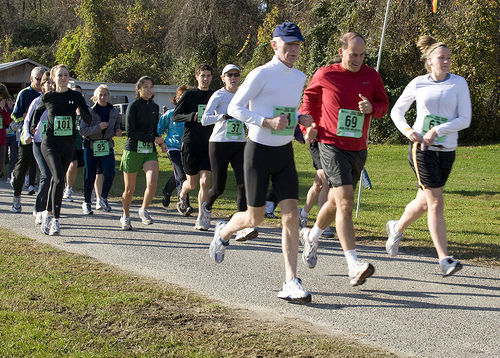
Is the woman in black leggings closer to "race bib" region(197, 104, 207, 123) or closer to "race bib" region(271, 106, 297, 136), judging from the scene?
"race bib" region(197, 104, 207, 123)

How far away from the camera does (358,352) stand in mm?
→ 3621

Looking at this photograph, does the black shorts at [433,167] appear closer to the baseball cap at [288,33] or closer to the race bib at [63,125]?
the baseball cap at [288,33]

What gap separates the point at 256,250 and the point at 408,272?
5.82ft

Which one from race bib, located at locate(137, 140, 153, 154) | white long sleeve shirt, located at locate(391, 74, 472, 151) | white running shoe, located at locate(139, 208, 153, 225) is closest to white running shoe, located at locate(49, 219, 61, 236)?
white running shoe, located at locate(139, 208, 153, 225)

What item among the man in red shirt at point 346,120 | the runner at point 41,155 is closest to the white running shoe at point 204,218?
the runner at point 41,155

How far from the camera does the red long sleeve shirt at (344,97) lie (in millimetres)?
5211

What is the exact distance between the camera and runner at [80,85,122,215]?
9.59 m

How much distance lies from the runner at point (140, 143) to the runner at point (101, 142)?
1.66 metres

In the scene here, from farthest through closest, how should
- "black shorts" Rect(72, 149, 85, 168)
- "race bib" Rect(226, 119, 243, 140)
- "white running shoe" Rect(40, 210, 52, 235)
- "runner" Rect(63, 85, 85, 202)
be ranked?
1. "black shorts" Rect(72, 149, 85, 168)
2. "runner" Rect(63, 85, 85, 202)
3. "white running shoe" Rect(40, 210, 52, 235)
4. "race bib" Rect(226, 119, 243, 140)

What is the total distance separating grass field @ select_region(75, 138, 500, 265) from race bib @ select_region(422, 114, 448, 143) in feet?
5.18

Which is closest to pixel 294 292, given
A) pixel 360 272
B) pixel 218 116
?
pixel 360 272

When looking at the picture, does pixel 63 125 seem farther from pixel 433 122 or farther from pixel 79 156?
pixel 433 122

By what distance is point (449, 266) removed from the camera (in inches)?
207

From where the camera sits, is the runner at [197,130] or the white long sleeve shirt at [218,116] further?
the runner at [197,130]
